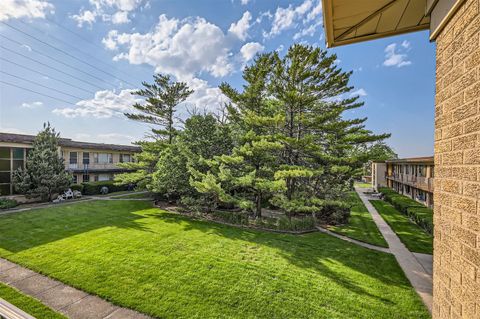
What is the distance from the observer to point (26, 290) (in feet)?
19.9

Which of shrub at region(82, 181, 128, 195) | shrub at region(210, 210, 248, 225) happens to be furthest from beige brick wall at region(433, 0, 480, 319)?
shrub at region(82, 181, 128, 195)

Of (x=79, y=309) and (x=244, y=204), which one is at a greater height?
(x=244, y=204)

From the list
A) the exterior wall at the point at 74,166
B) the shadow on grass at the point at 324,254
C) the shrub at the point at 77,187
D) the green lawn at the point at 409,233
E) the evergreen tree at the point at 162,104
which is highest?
the evergreen tree at the point at 162,104

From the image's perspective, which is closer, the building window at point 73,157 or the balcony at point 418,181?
the balcony at point 418,181

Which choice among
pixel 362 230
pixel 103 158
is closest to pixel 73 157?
pixel 103 158

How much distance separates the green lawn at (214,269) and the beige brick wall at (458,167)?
4774 mm

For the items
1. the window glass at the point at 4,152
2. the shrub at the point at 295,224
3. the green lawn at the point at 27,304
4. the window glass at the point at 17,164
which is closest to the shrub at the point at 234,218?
the shrub at the point at 295,224

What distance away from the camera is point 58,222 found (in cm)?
1233

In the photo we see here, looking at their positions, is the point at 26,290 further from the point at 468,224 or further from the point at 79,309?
the point at 468,224

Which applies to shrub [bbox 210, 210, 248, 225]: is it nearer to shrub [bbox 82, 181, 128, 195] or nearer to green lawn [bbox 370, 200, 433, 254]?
green lawn [bbox 370, 200, 433, 254]

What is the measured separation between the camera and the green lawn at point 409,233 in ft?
33.1

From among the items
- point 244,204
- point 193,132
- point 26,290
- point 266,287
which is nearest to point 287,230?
point 244,204

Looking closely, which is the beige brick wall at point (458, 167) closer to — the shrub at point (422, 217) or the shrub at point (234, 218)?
the shrub at point (234, 218)

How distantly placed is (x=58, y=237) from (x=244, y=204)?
8806mm
